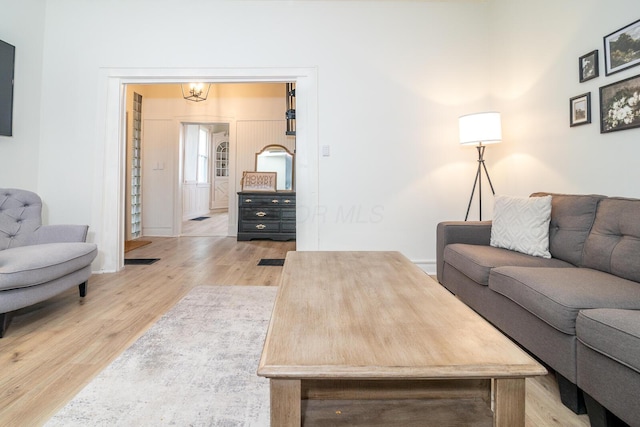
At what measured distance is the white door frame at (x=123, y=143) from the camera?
2998 millimetres

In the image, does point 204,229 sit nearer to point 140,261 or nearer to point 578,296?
point 140,261

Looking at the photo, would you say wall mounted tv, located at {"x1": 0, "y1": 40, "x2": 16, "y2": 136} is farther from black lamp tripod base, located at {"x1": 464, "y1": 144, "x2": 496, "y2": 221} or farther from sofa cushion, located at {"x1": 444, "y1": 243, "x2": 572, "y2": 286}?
black lamp tripod base, located at {"x1": 464, "y1": 144, "x2": 496, "y2": 221}

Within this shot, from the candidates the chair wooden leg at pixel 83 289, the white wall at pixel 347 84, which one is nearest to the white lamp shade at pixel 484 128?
the white wall at pixel 347 84

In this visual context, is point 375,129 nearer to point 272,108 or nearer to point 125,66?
point 125,66

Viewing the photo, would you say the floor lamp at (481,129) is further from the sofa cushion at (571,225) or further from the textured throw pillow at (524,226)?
the sofa cushion at (571,225)

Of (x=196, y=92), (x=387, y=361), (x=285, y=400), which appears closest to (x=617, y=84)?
(x=387, y=361)

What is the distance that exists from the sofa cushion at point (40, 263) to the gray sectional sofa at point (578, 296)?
247 cm

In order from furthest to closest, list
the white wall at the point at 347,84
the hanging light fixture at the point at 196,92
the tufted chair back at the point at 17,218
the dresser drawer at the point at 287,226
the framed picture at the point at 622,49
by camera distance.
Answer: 1. the dresser drawer at the point at 287,226
2. the hanging light fixture at the point at 196,92
3. the white wall at the point at 347,84
4. the tufted chair back at the point at 17,218
5. the framed picture at the point at 622,49

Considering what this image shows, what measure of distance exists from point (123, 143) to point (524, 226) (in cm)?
358

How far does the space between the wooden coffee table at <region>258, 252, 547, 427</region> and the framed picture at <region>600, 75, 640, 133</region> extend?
5.43ft

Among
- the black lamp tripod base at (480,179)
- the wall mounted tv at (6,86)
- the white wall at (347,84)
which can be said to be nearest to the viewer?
the wall mounted tv at (6,86)

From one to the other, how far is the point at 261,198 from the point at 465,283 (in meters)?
3.68

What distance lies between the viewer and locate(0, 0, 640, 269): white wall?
2.97 metres

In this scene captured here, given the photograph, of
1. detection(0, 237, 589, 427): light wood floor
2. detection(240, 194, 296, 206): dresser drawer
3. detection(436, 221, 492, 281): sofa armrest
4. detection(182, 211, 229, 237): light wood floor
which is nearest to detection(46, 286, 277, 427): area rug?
detection(0, 237, 589, 427): light wood floor
